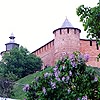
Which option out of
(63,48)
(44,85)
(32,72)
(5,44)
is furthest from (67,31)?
(44,85)

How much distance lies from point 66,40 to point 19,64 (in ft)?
17.3

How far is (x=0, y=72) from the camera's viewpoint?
36906 millimetres

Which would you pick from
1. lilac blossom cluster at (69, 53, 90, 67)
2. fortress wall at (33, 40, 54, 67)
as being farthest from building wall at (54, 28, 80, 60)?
lilac blossom cluster at (69, 53, 90, 67)

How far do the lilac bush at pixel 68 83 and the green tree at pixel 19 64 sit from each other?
31746mm

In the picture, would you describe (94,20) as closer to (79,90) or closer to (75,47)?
(79,90)

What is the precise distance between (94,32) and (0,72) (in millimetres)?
32391

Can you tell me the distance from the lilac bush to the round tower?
1339 inches

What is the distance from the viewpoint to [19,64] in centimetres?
3834

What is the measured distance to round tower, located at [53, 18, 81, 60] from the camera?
131 ft

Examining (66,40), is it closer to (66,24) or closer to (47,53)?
(66,24)

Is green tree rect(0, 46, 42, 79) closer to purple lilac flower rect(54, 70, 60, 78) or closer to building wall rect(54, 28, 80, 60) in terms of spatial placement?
building wall rect(54, 28, 80, 60)

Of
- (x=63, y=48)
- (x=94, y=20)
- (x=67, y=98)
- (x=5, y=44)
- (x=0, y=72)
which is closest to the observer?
(x=94, y=20)

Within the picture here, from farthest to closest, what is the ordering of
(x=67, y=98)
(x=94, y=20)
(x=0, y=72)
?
(x=0, y=72)
(x=67, y=98)
(x=94, y=20)

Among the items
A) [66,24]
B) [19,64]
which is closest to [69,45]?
[66,24]
